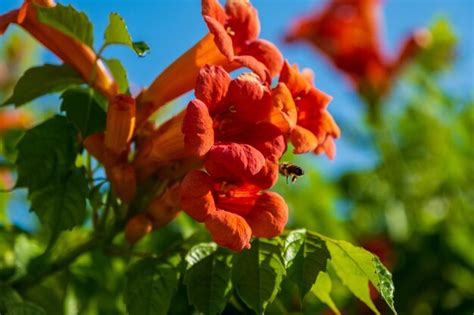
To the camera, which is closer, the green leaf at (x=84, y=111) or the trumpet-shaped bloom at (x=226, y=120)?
the trumpet-shaped bloom at (x=226, y=120)

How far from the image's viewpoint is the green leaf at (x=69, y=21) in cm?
249

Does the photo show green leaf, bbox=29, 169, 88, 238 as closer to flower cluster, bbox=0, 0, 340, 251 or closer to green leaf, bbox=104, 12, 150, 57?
flower cluster, bbox=0, 0, 340, 251

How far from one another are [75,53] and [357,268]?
129 centimetres

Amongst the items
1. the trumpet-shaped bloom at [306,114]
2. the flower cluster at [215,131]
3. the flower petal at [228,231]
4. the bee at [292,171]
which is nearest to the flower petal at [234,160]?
the flower cluster at [215,131]

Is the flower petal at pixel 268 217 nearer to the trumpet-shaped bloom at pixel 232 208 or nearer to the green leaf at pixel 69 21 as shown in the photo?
the trumpet-shaped bloom at pixel 232 208

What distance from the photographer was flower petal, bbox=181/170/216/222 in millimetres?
2178

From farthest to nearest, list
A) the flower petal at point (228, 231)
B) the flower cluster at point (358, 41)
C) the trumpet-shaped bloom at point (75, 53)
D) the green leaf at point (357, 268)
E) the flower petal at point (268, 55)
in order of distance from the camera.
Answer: the flower cluster at point (358, 41) → the trumpet-shaped bloom at point (75, 53) → the flower petal at point (268, 55) → the green leaf at point (357, 268) → the flower petal at point (228, 231)

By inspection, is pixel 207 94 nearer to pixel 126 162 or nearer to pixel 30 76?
pixel 126 162

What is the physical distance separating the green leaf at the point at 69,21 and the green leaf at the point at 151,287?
836 millimetres

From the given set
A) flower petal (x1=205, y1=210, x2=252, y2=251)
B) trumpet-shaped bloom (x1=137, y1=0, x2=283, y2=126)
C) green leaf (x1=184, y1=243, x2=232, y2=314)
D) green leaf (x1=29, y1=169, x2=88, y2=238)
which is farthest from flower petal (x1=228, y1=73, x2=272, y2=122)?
green leaf (x1=29, y1=169, x2=88, y2=238)

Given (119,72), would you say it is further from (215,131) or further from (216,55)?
(215,131)

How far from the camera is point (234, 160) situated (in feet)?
7.03

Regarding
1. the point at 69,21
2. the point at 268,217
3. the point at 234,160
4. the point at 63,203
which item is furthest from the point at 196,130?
the point at 69,21

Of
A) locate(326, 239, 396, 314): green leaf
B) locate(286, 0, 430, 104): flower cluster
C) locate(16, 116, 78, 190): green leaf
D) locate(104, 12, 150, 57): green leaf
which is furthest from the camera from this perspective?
locate(286, 0, 430, 104): flower cluster
